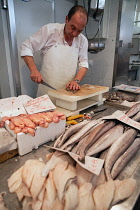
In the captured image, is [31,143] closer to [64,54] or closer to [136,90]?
[64,54]

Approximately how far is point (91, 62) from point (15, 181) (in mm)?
3198

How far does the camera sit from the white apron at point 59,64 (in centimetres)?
211

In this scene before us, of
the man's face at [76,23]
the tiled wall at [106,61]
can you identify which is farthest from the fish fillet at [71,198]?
the tiled wall at [106,61]

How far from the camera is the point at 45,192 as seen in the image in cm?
56

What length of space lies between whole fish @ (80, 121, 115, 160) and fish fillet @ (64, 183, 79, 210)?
0.82 ft

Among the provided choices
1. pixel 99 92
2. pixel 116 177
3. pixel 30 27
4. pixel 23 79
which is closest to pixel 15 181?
pixel 116 177

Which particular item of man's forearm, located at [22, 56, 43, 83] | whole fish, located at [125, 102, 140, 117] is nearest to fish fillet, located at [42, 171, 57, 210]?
whole fish, located at [125, 102, 140, 117]

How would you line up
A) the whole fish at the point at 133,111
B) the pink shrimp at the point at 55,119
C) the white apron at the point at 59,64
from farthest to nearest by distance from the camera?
the white apron at the point at 59,64, the whole fish at the point at 133,111, the pink shrimp at the point at 55,119

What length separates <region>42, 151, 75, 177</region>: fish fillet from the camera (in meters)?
0.62

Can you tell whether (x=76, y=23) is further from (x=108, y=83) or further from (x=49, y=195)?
(x=108, y=83)

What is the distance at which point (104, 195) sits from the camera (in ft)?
1.90

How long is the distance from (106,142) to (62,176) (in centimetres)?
43

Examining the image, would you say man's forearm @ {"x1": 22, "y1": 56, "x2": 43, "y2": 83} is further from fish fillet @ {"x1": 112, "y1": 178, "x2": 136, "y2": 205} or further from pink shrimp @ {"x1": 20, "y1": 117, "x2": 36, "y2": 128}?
fish fillet @ {"x1": 112, "y1": 178, "x2": 136, "y2": 205}

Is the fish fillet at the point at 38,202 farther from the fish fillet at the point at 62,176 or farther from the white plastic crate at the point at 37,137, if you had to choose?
the white plastic crate at the point at 37,137
